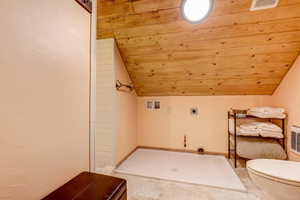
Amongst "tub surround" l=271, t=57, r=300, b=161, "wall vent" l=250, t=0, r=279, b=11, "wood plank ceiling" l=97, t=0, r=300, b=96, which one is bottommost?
"tub surround" l=271, t=57, r=300, b=161

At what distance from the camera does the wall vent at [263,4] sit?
150cm

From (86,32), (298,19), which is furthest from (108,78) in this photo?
(298,19)

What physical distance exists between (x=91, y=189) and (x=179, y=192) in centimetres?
121

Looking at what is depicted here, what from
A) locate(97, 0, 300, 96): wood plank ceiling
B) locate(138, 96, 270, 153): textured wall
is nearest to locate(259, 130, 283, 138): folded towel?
locate(138, 96, 270, 153): textured wall

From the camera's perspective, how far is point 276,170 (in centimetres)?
133

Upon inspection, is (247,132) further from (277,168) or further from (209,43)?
(209,43)

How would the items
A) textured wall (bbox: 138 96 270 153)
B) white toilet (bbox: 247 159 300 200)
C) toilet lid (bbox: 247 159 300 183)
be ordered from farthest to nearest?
textured wall (bbox: 138 96 270 153) → toilet lid (bbox: 247 159 300 183) → white toilet (bbox: 247 159 300 200)

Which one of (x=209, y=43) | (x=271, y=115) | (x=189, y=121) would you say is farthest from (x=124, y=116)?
(x=271, y=115)

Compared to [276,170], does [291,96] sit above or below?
above

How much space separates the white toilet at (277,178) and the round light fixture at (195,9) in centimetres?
162

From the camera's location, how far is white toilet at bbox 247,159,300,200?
42.6 inches

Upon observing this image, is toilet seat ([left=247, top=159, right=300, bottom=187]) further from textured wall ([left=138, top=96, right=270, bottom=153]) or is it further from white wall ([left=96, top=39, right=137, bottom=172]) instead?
white wall ([left=96, top=39, right=137, bottom=172])

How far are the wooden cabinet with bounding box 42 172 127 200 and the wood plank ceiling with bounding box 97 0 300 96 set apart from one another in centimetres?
176

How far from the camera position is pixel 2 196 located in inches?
24.2
